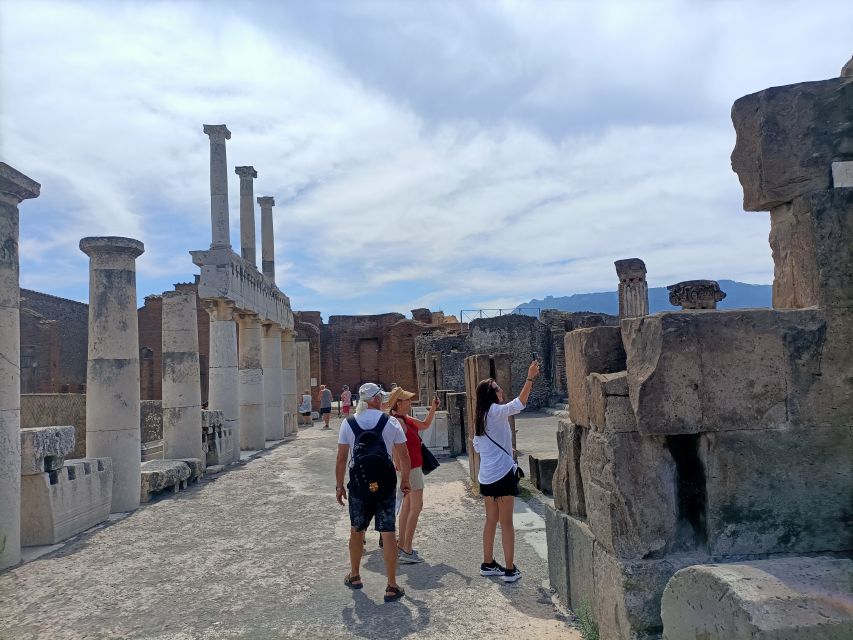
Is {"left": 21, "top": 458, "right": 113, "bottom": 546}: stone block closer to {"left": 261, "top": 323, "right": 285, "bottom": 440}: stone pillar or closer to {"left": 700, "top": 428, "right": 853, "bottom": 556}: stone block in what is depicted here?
{"left": 700, "top": 428, "right": 853, "bottom": 556}: stone block

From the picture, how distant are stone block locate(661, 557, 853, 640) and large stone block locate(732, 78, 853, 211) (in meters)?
2.05

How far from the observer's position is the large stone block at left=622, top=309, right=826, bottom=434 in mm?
3410

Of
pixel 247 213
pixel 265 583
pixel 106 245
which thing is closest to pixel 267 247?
pixel 247 213

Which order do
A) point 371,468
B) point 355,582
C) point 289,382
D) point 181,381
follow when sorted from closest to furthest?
point 371,468 < point 355,582 < point 181,381 < point 289,382

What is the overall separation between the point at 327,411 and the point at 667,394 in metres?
19.8

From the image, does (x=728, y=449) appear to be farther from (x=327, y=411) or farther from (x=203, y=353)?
(x=203, y=353)

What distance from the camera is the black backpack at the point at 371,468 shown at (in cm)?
479

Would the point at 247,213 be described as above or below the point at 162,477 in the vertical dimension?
above

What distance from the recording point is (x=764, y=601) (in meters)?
2.36

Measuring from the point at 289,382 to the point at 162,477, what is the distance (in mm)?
12057

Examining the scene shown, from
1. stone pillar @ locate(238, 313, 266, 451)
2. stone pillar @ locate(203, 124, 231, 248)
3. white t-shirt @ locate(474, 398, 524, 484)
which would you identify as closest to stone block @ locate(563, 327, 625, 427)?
white t-shirt @ locate(474, 398, 524, 484)

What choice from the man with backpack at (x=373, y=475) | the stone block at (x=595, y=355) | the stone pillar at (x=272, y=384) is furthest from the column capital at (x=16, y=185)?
the stone pillar at (x=272, y=384)

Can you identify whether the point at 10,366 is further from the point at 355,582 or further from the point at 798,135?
the point at 798,135

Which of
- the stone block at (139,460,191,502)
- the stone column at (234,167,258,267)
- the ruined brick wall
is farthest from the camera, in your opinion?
the ruined brick wall
